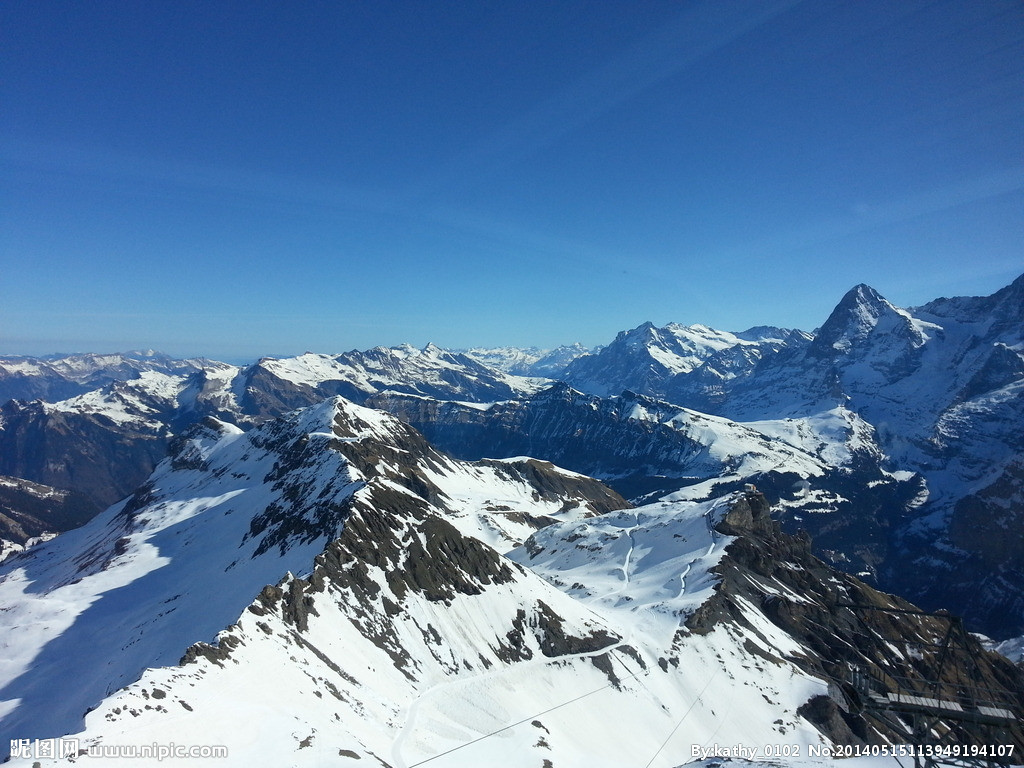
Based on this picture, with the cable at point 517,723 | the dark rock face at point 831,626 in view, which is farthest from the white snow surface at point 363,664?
the dark rock face at point 831,626

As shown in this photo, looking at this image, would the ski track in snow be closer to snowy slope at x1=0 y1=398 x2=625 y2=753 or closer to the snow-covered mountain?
the snow-covered mountain

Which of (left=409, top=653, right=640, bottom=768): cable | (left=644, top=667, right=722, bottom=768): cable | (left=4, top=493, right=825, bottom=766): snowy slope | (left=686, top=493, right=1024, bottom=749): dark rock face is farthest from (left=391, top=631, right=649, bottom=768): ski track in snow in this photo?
(left=686, top=493, right=1024, bottom=749): dark rock face

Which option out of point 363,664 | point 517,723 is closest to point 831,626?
point 517,723

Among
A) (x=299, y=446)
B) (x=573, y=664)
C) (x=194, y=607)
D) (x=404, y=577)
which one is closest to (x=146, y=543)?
(x=299, y=446)

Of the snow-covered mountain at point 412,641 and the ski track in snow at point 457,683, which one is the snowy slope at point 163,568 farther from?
the ski track in snow at point 457,683

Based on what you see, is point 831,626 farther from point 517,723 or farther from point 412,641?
point 412,641

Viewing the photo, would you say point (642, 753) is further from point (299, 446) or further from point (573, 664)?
point (299, 446)

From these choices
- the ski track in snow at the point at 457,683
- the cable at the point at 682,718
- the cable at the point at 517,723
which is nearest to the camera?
the ski track in snow at the point at 457,683
